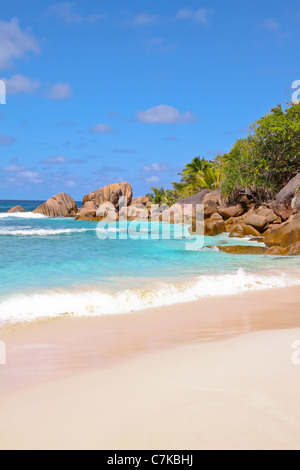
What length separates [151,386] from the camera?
3.10 metres

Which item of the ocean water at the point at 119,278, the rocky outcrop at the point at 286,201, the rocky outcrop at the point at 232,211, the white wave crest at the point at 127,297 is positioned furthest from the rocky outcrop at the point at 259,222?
the white wave crest at the point at 127,297

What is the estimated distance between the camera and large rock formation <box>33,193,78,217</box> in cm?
5562

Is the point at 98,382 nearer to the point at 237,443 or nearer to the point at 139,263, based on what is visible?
the point at 237,443

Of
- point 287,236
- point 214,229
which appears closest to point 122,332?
point 287,236

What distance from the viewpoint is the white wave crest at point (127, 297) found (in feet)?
22.3

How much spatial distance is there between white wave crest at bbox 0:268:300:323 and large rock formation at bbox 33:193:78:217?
48.6 m

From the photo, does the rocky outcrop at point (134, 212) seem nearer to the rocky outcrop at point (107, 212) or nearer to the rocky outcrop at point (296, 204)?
the rocky outcrop at point (107, 212)

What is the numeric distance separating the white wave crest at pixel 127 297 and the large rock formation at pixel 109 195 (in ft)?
147

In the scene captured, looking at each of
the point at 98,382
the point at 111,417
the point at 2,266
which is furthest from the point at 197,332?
the point at 2,266

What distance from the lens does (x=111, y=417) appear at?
8.32 ft

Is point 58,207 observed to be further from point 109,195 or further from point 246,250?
point 246,250

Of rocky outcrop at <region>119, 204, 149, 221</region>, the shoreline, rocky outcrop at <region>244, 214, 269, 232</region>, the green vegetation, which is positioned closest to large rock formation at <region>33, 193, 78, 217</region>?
rocky outcrop at <region>119, 204, 149, 221</region>

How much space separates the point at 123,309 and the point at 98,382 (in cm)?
369
